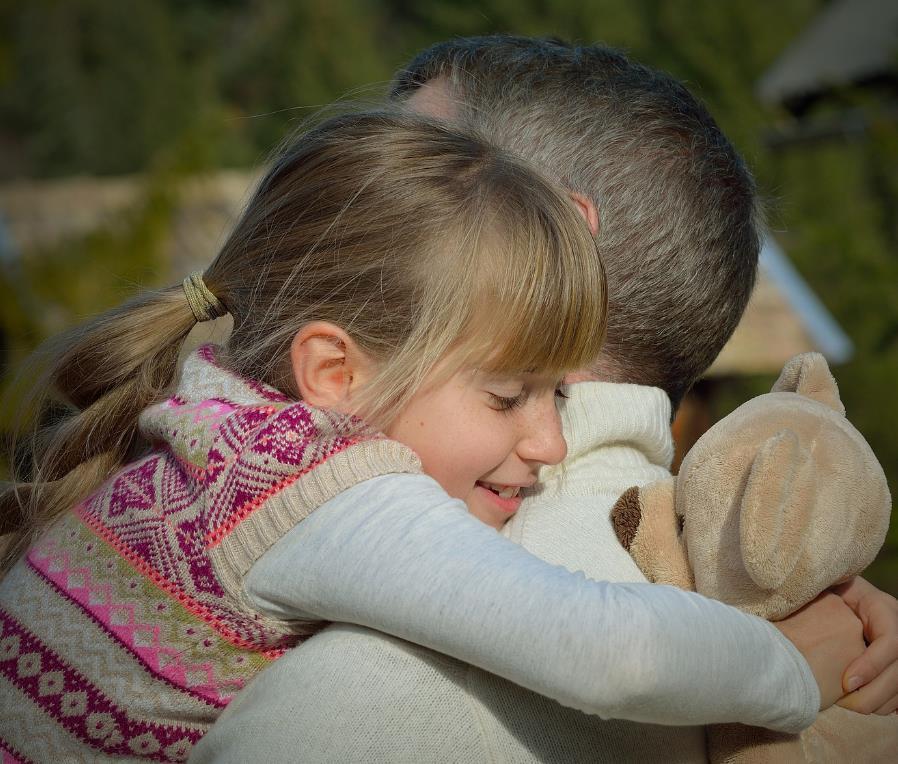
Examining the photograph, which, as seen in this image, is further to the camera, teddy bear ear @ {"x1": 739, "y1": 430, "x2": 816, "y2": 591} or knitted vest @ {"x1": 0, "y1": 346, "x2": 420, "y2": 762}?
knitted vest @ {"x1": 0, "y1": 346, "x2": 420, "y2": 762}

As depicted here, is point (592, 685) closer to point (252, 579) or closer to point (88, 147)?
point (252, 579)

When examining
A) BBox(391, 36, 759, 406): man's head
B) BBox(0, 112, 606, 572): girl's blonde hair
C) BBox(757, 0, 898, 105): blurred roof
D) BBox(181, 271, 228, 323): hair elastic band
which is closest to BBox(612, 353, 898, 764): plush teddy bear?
BBox(0, 112, 606, 572): girl's blonde hair

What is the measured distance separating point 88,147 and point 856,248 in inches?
587

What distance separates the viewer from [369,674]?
1.41 m

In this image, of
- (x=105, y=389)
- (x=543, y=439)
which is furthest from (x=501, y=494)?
(x=105, y=389)

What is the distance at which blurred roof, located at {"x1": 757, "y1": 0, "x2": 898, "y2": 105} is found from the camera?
1360 centimetres

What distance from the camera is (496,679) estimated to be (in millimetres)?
1463

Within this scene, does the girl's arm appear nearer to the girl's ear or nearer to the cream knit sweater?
the cream knit sweater

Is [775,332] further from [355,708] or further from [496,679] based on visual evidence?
[355,708]

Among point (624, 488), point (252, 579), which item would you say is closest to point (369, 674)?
point (252, 579)

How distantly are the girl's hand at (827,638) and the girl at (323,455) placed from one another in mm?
71

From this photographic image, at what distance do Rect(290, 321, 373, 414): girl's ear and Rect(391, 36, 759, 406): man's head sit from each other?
0.51 m

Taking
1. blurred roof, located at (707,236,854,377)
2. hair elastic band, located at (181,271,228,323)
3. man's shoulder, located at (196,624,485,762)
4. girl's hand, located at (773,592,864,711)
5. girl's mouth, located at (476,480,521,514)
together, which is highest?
hair elastic band, located at (181,271,228,323)

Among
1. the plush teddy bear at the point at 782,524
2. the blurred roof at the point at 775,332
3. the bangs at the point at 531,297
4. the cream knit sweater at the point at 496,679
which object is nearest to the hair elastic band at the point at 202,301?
the bangs at the point at 531,297
